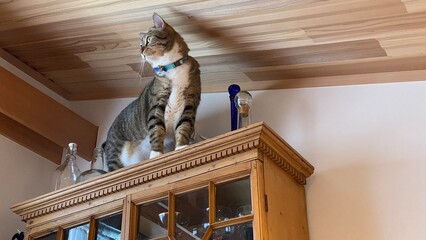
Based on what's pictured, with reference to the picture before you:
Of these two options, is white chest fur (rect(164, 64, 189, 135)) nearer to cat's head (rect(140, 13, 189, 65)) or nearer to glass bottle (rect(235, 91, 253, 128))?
cat's head (rect(140, 13, 189, 65))

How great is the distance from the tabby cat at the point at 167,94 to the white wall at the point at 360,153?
1.00 ft

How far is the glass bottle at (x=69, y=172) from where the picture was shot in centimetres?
218

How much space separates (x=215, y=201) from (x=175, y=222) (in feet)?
0.49

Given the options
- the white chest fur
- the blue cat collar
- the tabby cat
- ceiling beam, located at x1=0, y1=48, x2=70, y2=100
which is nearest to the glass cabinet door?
the tabby cat

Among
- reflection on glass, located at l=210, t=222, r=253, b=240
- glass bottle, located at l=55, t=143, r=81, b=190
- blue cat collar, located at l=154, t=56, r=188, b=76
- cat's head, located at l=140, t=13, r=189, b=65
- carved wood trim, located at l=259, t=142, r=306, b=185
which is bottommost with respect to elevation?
reflection on glass, located at l=210, t=222, r=253, b=240

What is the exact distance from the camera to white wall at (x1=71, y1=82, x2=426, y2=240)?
1.69 m

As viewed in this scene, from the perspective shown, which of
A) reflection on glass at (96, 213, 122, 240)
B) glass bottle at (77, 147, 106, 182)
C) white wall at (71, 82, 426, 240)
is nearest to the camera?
white wall at (71, 82, 426, 240)

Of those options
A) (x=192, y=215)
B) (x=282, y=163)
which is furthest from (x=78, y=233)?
(x=282, y=163)

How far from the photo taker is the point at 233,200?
62.8 inches

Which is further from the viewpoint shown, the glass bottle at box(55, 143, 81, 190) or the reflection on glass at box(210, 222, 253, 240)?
the glass bottle at box(55, 143, 81, 190)

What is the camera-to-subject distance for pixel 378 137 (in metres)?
1.81

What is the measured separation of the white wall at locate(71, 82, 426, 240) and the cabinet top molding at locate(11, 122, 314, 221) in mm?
106

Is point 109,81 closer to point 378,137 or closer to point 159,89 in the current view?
point 159,89

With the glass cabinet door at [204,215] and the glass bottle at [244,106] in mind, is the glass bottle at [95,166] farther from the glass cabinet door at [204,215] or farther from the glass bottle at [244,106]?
the glass bottle at [244,106]
